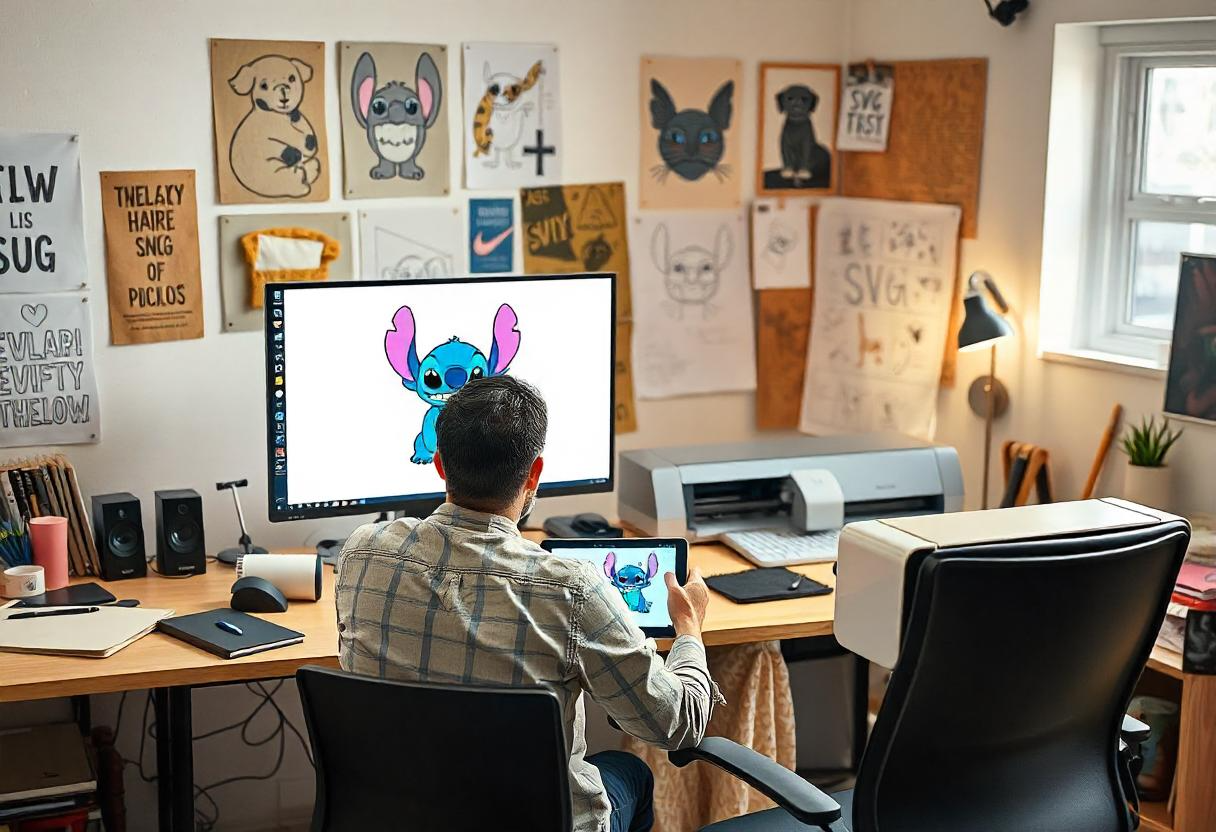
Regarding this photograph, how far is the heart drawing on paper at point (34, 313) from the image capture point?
2.72 m

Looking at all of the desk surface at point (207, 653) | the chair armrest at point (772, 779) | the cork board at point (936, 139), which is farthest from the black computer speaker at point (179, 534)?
the cork board at point (936, 139)

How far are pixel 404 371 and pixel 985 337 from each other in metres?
1.21

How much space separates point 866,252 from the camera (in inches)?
134

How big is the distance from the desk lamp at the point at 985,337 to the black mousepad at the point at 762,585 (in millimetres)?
695

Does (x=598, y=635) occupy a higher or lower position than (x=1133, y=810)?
higher

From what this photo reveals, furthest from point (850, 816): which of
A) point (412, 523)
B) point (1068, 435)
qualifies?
point (1068, 435)

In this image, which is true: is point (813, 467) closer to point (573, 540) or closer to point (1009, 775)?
point (573, 540)

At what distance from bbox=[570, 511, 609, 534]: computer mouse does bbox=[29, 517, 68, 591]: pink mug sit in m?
0.99

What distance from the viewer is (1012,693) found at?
5.75 feet

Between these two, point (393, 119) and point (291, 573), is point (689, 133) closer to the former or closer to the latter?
point (393, 119)

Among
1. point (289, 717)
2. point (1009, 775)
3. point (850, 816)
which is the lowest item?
point (289, 717)

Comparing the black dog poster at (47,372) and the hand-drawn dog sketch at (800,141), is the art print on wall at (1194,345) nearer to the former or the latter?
the hand-drawn dog sketch at (800,141)

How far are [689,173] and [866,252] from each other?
47 cm

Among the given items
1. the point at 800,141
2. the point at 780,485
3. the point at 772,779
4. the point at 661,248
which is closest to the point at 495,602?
the point at 772,779
